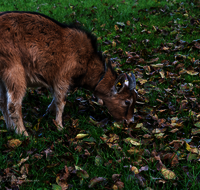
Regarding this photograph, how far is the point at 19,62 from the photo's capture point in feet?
10.4

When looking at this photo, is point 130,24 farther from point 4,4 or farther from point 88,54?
point 4,4

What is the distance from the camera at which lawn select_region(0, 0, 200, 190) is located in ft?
7.83

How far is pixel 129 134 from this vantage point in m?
3.25

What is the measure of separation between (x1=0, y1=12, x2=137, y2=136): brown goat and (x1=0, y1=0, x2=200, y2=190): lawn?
28 cm

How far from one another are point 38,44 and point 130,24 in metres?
5.47

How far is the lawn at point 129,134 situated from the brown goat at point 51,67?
0.91 ft

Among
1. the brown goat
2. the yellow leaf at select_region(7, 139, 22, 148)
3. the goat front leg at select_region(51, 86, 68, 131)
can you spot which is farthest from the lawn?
the brown goat

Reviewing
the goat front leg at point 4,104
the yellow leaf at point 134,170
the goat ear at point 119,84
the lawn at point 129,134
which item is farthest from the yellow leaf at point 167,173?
the goat front leg at point 4,104

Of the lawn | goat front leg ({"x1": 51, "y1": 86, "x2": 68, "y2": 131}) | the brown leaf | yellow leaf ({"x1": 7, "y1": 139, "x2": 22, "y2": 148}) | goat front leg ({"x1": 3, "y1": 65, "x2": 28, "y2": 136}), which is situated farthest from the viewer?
goat front leg ({"x1": 51, "y1": 86, "x2": 68, "y2": 131})

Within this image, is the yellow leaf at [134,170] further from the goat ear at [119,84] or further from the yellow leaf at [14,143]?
the goat ear at [119,84]

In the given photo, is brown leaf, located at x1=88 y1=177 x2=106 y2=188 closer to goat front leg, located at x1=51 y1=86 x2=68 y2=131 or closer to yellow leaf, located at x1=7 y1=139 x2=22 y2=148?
yellow leaf, located at x1=7 y1=139 x2=22 y2=148

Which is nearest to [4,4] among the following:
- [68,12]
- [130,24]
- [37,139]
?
[68,12]

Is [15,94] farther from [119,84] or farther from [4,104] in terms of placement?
[119,84]

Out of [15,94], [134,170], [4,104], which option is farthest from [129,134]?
[4,104]
